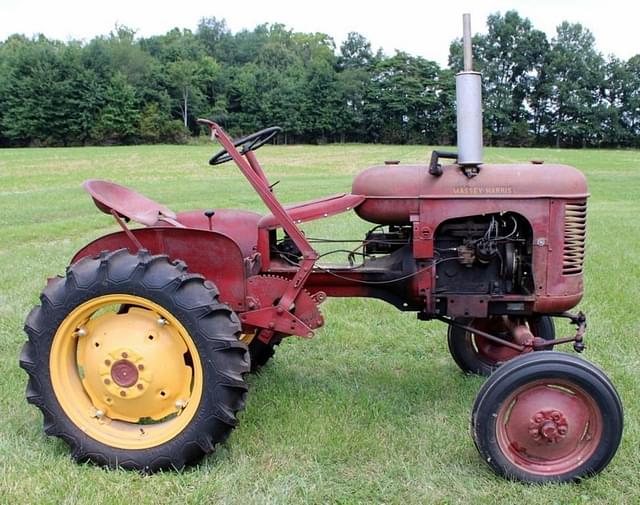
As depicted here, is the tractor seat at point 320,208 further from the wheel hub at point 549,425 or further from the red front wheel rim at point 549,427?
the wheel hub at point 549,425

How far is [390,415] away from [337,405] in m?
0.32

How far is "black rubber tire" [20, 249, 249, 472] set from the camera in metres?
3.01

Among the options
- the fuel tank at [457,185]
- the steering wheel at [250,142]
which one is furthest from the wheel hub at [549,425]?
the steering wheel at [250,142]

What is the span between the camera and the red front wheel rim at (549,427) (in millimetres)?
2947

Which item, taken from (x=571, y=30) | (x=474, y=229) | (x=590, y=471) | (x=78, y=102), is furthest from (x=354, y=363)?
(x=571, y=30)

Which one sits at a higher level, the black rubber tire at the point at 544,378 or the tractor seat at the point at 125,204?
the tractor seat at the point at 125,204

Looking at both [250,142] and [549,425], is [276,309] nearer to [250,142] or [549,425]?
[250,142]

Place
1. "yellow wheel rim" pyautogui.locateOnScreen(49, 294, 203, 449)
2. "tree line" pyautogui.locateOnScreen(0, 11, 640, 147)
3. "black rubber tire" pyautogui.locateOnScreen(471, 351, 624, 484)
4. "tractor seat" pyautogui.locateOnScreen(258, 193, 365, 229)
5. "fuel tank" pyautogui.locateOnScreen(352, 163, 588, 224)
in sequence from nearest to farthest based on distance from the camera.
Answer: "black rubber tire" pyautogui.locateOnScreen(471, 351, 624, 484), "yellow wheel rim" pyautogui.locateOnScreen(49, 294, 203, 449), "fuel tank" pyautogui.locateOnScreen(352, 163, 588, 224), "tractor seat" pyautogui.locateOnScreen(258, 193, 365, 229), "tree line" pyautogui.locateOnScreen(0, 11, 640, 147)

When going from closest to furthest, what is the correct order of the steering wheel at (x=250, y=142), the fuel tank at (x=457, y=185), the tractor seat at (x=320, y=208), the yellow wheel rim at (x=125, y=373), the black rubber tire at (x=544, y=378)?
the black rubber tire at (x=544, y=378) < the yellow wheel rim at (x=125, y=373) < the fuel tank at (x=457, y=185) < the tractor seat at (x=320, y=208) < the steering wheel at (x=250, y=142)

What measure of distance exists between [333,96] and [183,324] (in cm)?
6534

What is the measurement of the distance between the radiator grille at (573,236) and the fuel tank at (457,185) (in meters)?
0.07

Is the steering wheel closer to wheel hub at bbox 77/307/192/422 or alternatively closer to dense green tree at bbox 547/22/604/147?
wheel hub at bbox 77/307/192/422

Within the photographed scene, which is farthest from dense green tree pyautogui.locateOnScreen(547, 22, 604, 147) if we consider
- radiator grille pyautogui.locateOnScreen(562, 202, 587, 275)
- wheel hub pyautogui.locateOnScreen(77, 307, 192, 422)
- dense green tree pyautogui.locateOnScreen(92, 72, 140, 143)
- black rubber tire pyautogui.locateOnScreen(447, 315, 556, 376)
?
wheel hub pyautogui.locateOnScreen(77, 307, 192, 422)

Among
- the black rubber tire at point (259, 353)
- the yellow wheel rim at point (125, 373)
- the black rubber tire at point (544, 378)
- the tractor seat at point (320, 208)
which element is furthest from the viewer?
the black rubber tire at point (259, 353)
